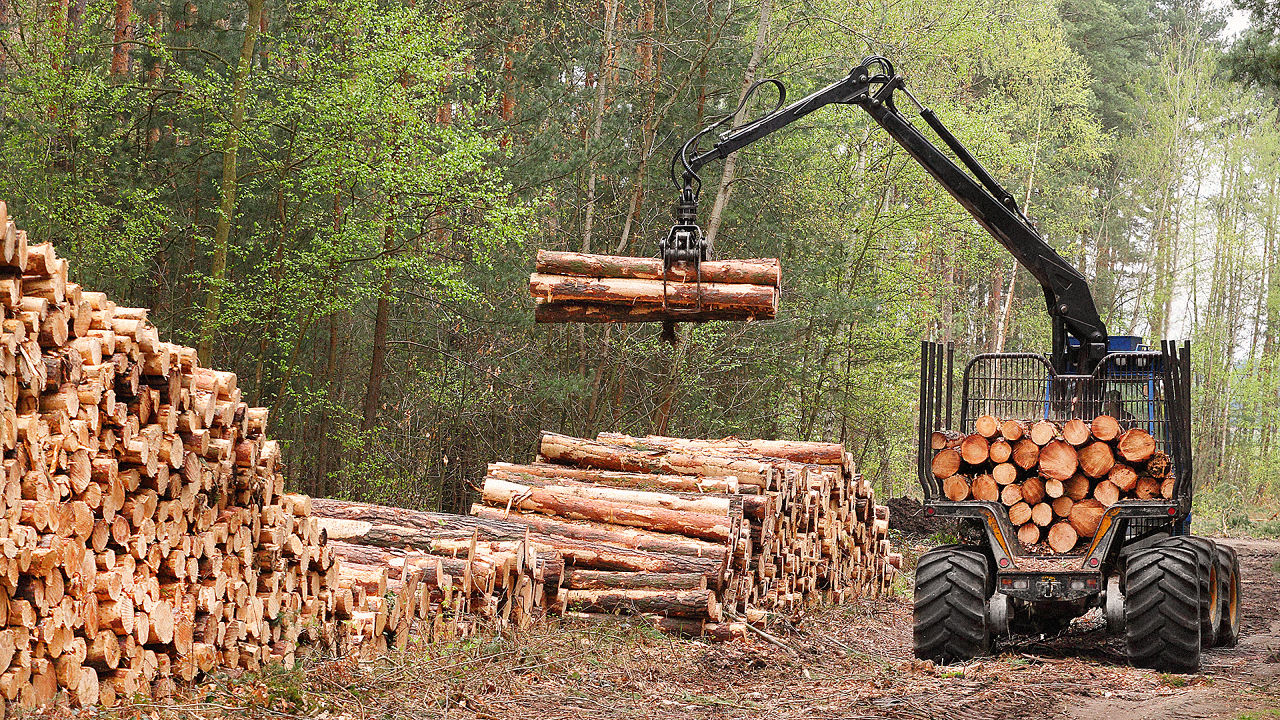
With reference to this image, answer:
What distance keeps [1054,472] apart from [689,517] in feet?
9.51

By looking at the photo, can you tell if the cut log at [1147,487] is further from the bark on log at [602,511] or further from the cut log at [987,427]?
the bark on log at [602,511]

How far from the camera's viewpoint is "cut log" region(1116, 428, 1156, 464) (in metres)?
8.37

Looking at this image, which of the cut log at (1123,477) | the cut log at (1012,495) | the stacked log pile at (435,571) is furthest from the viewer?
the cut log at (1012,495)

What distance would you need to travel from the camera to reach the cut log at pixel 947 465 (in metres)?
8.72

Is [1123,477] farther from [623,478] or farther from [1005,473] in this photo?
[623,478]

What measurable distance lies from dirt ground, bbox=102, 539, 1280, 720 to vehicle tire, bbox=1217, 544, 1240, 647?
134 millimetres

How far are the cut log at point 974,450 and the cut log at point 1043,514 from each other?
20.9 inches

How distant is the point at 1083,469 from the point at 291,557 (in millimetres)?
5773

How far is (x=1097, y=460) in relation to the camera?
27.7 ft

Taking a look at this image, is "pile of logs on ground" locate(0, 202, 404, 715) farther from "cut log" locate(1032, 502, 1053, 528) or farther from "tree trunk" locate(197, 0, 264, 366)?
"tree trunk" locate(197, 0, 264, 366)

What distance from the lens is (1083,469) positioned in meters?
8.50

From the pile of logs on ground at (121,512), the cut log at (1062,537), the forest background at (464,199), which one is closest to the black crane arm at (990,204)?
the cut log at (1062,537)

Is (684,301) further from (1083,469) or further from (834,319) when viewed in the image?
(834,319)

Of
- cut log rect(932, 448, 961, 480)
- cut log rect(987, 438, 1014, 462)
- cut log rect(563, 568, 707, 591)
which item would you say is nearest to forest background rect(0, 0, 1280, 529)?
cut log rect(563, 568, 707, 591)
